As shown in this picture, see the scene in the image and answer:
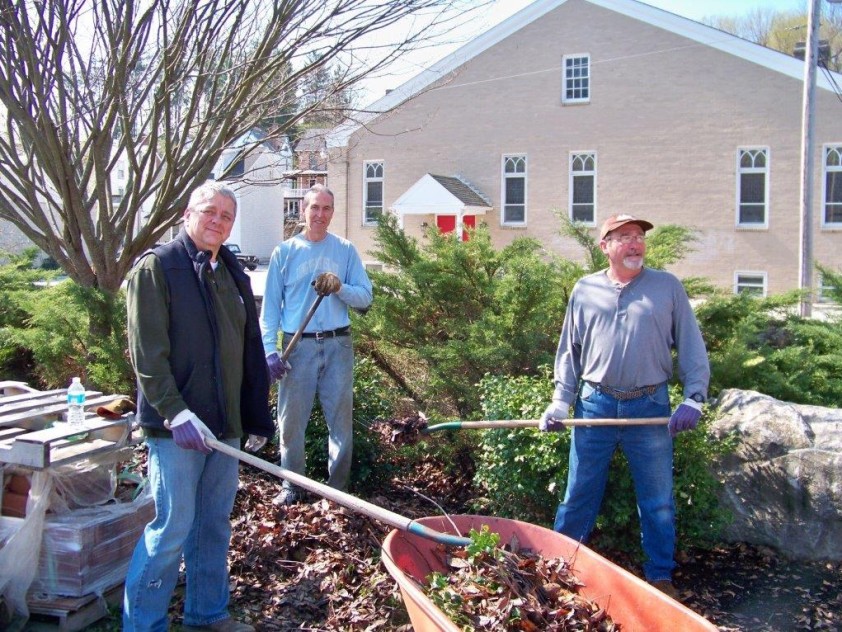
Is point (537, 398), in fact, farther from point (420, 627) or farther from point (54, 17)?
point (54, 17)

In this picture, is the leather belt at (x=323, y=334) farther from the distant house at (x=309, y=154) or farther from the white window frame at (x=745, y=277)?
the white window frame at (x=745, y=277)

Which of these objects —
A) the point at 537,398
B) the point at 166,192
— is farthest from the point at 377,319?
the point at 166,192

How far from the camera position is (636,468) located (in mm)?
4035

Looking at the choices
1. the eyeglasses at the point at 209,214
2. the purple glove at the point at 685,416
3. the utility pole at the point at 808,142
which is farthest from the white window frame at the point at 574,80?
the eyeglasses at the point at 209,214

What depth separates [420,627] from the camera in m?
2.95

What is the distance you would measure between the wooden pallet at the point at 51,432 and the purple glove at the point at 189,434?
806mm

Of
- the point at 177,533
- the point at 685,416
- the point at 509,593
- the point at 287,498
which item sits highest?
the point at 685,416

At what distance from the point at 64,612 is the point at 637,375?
112 inches

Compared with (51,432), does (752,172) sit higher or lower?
higher

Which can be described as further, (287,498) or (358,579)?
(287,498)

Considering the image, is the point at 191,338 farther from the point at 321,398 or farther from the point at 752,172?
the point at 752,172

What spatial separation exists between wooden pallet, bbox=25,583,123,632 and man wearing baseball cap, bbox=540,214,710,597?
231cm

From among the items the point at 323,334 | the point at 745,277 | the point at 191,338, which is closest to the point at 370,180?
the point at 745,277

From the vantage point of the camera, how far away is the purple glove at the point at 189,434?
3229 mm
